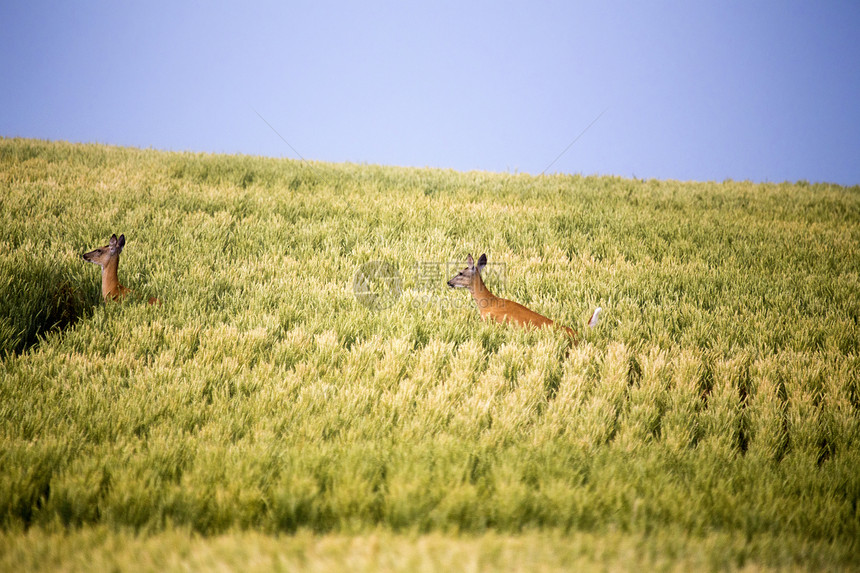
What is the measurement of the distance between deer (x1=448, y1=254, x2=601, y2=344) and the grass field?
0.22 m

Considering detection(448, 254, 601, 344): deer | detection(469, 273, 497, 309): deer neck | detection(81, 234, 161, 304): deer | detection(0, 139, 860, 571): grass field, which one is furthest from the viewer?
detection(469, 273, 497, 309): deer neck

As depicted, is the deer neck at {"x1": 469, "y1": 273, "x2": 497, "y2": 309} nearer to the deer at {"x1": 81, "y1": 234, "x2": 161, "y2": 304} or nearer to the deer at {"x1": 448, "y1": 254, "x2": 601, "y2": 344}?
the deer at {"x1": 448, "y1": 254, "x2": 601, "y2": 344}

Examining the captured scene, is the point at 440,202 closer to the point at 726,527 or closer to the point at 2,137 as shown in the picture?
the point at 726,527

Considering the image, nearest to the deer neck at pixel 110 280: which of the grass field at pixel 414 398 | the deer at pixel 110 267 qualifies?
the deer at pixel 110 267

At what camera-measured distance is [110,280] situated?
590 centimetres

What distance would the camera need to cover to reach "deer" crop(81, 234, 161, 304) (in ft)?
19.0

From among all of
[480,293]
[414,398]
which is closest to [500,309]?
[480,293]

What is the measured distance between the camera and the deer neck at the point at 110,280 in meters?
5.81

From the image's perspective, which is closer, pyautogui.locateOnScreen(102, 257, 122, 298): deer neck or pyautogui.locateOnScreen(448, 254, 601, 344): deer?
pyautogui.locateOnScreen(448, 254, 601, 344): deer

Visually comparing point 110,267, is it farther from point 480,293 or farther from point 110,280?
point 480,293

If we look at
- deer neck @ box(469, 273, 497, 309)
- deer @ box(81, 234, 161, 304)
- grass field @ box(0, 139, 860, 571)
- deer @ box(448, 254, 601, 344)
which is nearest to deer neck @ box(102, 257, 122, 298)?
deer @ box(81, 234, 161, 304)

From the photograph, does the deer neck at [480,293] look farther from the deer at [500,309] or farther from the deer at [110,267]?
the deer at [110,267]

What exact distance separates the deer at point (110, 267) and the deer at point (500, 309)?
394 cm

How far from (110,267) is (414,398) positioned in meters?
4.52
